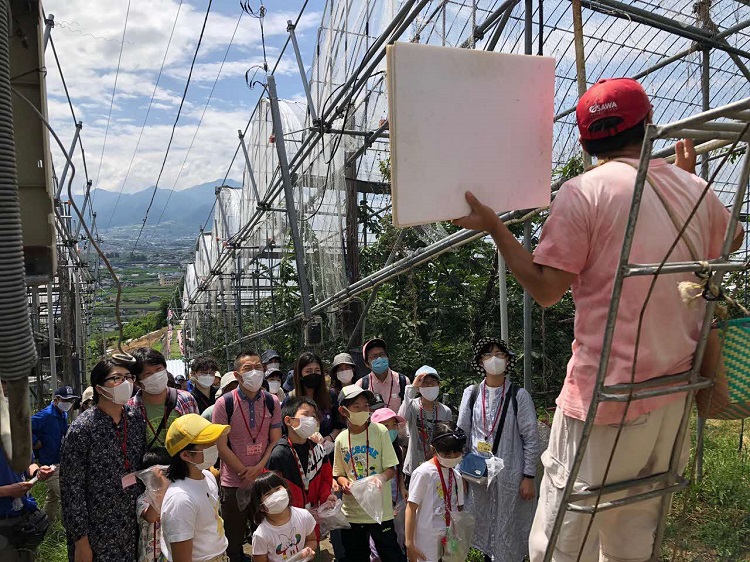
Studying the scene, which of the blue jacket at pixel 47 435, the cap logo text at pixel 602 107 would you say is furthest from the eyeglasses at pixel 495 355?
the blue jacket at pixel 47 435

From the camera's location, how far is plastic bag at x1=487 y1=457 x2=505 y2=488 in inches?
166

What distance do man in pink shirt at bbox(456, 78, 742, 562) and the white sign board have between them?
14cm

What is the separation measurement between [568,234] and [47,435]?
5.40m

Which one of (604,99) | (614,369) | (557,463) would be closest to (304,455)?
(557,463)

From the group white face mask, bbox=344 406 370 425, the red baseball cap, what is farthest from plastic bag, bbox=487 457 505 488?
the red baseball cap

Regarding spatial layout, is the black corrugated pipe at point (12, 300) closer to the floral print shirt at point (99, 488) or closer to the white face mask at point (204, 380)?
the floral print shirt at point (99, 488)

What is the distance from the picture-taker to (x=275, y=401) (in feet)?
16.3

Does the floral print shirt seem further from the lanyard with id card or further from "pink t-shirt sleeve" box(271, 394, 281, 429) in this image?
"pink t-shirt sleeve" box(271, 394, 281, 429)

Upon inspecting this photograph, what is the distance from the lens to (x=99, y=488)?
3.61m

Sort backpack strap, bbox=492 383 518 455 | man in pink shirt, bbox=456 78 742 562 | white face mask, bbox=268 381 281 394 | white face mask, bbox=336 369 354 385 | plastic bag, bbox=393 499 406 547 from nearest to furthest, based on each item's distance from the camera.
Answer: man in pink shirt, bbox=456 78 742 562
backpack strap, bbox=492 383 518 455
plastic bag, bbox=393 499 406 547
white face mask, bbox=336 369 354 385
white face mask, bbox=268 381 281 394

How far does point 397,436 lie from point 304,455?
1.04 m

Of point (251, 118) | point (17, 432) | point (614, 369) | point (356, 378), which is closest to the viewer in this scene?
point (17, 432)

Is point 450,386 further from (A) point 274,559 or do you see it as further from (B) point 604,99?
(B) point 604,99

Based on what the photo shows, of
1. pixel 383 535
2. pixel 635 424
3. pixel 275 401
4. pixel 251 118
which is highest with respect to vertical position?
pixel 251 118
